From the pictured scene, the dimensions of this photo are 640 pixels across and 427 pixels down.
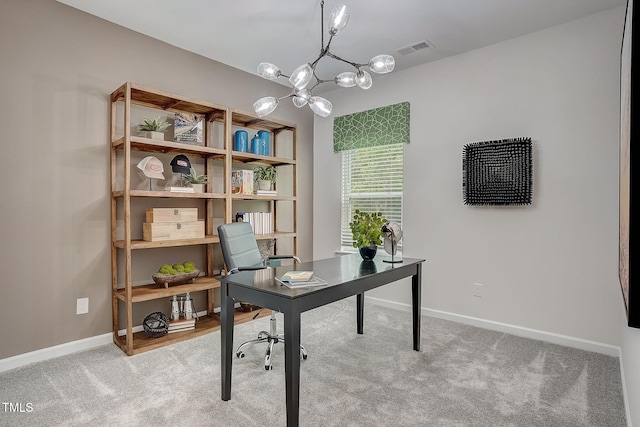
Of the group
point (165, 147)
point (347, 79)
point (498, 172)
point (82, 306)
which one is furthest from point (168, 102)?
point (498, 172)

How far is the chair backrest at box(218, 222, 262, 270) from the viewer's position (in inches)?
107

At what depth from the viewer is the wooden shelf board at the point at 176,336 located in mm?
2930

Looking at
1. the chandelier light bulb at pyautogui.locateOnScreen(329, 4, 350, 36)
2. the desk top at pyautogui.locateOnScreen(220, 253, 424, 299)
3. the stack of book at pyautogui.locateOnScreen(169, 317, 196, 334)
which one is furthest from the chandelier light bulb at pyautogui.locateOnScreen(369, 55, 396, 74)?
the stack of book at pyautogui.locateOnScreen(169, 317, 196, 334)

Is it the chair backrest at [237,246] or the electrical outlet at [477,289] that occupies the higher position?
the chair backrest at [237,246]

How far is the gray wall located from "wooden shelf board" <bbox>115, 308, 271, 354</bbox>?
197 centimetres

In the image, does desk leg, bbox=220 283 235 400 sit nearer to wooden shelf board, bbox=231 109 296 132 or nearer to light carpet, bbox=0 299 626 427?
light carpet, bbox=0 299 626 427

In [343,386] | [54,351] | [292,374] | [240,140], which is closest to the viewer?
[292,374]

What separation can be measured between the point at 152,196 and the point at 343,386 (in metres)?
2.16

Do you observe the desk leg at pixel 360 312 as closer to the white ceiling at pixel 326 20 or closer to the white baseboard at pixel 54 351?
the white baseboard at pixel 54 351

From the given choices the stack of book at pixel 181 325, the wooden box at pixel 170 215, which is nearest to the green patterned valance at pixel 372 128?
the wooden box at pixel 170 215

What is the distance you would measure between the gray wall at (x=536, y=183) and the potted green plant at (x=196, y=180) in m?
2.21

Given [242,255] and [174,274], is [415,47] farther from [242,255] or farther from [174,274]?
[174,274]

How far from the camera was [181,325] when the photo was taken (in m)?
3.27

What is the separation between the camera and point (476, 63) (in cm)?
354
